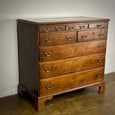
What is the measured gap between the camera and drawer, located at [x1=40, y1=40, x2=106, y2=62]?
2.67 metres

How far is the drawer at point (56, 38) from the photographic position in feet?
8.55

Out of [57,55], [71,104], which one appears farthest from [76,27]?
[71,104]

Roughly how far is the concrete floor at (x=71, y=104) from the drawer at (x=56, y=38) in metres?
0.89

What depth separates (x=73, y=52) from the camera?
9.51ft

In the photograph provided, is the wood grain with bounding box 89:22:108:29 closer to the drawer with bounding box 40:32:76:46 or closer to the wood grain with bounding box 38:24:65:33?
the drawer with bounding box 40:32:76:46

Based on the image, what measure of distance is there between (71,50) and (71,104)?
0.77 m

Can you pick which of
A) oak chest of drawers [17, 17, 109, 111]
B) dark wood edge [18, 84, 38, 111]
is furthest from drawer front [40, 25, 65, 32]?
dark wood edge [18, 84, 38, 111]

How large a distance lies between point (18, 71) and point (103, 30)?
141 centimetres

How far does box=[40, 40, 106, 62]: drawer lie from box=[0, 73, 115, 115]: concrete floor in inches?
27.1

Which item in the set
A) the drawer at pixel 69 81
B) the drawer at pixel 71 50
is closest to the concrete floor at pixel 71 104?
the drawer at pixel 69 81

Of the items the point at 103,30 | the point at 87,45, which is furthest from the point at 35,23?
the point at 103,30

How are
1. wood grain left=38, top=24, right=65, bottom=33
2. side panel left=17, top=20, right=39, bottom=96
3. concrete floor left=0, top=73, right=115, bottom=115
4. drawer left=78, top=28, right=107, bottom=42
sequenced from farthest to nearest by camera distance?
1. drawer left=78, top=28, right=107, bottom=42
2. concrete floor left=0, top=73, right=115, bottom=115
3. side panel left=17, top=20, right=39, bottom=96
4. wood grain left=38, top=24, right=65, bottom=33

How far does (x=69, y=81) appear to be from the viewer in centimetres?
298

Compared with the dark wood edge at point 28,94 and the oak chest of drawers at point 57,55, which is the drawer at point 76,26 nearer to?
the oak chest of drawers at point 57,55
